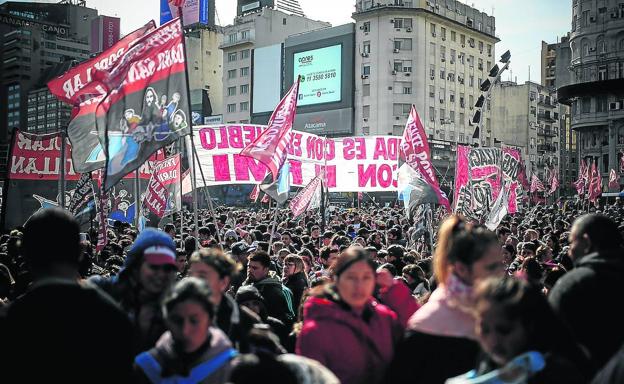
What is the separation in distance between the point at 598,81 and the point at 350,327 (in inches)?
2821

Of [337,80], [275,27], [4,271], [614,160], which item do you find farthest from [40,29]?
[4,271]

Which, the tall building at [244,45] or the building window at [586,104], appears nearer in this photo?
the building window at [586,104]

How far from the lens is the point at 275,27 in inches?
3396

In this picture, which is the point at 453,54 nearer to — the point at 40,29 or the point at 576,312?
the point at 576,312

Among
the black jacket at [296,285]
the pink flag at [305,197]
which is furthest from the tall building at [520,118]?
the black jacket at [296,285]

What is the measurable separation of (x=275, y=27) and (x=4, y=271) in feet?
272

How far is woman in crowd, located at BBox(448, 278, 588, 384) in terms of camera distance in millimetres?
2385

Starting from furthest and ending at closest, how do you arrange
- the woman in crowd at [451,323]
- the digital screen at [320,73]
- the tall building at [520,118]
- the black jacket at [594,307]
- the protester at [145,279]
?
the tall building at [520,118], the digital screen at [320,73], the protester at [145,279], the black jacket at [594,307], the woman in crowd at [451,323]

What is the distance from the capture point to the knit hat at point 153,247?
3934 millimetres

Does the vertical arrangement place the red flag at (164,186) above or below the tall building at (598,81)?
below

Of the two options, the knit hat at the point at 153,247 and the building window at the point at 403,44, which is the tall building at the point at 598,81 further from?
the knit hat at the point at 153,247

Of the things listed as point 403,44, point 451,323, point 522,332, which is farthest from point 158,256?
point 403,44

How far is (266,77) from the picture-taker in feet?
257

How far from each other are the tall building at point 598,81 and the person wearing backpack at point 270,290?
6537 centimetres
